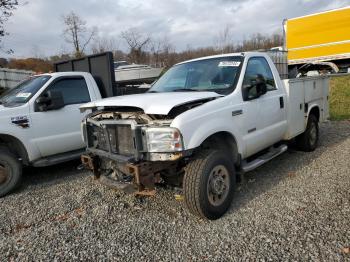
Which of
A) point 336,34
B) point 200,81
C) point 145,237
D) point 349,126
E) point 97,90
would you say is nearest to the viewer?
point 145,237

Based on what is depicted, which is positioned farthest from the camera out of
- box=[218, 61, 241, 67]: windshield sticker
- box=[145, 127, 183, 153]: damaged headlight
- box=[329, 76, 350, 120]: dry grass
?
box=[329, 76, 350, 120]: dry grass

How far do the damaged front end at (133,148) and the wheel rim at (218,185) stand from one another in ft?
1.47

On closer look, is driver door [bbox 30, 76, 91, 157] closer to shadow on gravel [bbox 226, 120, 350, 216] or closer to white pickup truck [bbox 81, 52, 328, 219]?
white pickup truck [bbox 81, 52, 328, 219]

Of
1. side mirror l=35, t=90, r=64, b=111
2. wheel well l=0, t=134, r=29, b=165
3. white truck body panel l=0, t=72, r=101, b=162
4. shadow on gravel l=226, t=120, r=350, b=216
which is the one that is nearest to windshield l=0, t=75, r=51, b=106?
white truck body panel l=0, t=72, r=101, b=162

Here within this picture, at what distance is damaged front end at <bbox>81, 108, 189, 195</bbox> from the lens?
3.35 meters

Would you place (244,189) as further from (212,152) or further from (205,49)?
(205,49)

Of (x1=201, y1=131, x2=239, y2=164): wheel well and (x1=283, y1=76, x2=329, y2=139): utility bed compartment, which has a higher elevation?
(x1=283, y1=76, x2=329, y2=139): utility bed compartment

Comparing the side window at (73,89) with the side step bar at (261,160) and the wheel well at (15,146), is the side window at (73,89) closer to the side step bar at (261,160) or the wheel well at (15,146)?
the wheel well at (15,146)

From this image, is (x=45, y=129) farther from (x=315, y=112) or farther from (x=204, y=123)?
(x=315, y=112)

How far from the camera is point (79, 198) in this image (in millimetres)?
4645

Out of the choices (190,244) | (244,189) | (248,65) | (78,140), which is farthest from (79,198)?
(248,65)

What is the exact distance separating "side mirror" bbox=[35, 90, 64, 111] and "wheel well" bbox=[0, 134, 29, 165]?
0.65 meters

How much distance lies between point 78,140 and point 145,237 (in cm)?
293

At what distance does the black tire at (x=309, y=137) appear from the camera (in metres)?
6.34
